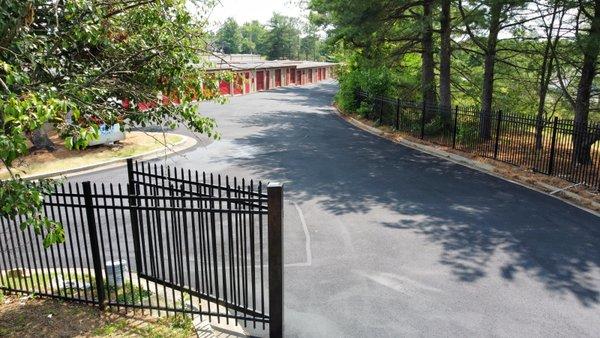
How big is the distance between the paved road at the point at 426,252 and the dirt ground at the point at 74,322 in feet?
4.99

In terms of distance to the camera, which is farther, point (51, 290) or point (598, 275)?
point (598, 275)

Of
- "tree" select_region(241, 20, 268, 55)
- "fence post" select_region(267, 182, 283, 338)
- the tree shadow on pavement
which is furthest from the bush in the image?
"tree" select_region(241, 20, 268, 55)

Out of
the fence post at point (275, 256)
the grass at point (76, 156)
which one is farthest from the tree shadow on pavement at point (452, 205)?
the grass at point (76, 156)

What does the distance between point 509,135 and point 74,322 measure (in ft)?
46.7

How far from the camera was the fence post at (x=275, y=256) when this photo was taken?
4883 millimetres

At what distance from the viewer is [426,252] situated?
26.3ft

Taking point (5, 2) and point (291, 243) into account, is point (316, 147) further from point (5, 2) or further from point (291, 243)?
point (5, 2)

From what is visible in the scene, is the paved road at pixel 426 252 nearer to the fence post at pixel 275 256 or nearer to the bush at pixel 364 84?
the fence post at pixel 275 256

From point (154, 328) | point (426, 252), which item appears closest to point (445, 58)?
point (426, 252)

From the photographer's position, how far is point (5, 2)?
4.51 m

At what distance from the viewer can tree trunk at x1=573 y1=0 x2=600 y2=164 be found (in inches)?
475

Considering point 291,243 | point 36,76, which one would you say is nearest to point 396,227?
point 291,243

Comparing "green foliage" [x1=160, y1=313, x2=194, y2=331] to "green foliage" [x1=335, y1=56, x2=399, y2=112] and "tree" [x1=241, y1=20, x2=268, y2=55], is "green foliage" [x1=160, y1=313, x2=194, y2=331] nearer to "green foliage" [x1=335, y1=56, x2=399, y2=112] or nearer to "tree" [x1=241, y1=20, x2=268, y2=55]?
"green foliage" [x1=335, y1=56, x2=399, y2=112]

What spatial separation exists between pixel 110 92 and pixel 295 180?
287 inches
